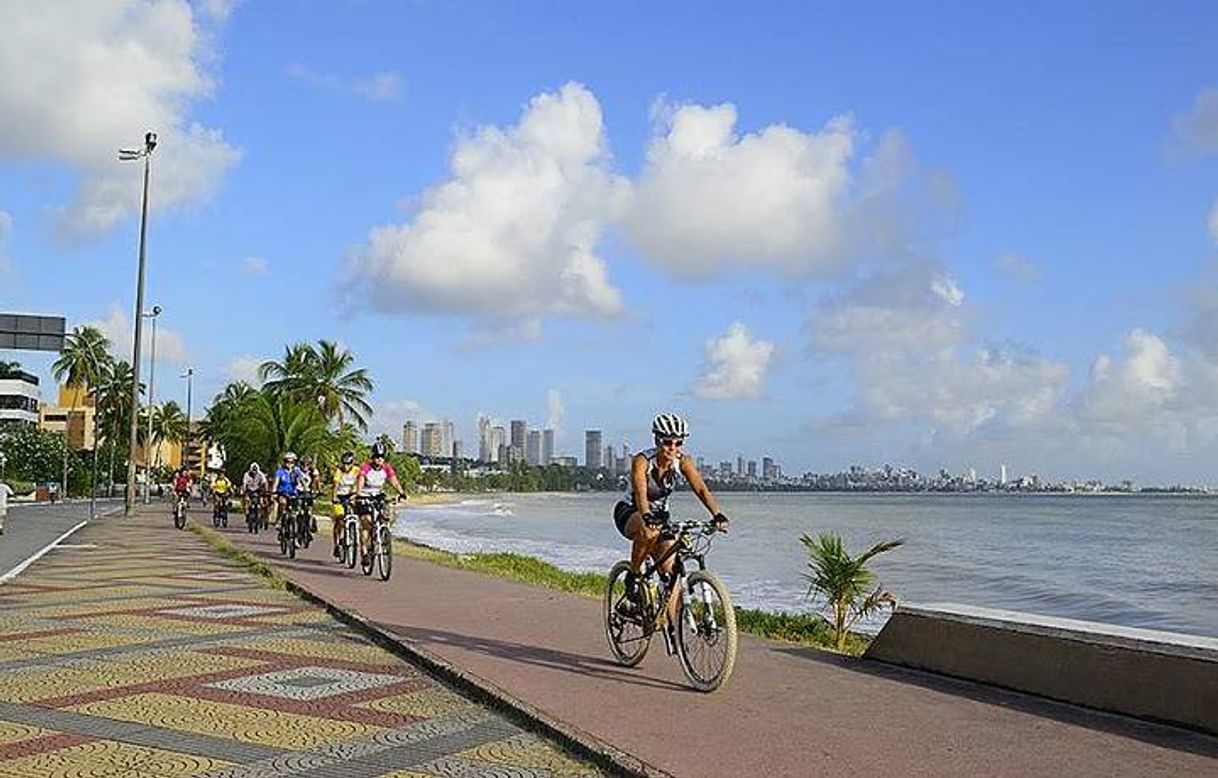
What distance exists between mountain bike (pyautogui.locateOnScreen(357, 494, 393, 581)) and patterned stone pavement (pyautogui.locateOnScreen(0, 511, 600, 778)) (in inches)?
125

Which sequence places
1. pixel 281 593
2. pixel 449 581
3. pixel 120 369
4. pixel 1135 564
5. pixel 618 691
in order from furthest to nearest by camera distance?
pixel 120 369, pixel 1135 564, pixel 449 581, pixel 281 593, pixel 618 691

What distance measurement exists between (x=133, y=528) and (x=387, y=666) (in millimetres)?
25773

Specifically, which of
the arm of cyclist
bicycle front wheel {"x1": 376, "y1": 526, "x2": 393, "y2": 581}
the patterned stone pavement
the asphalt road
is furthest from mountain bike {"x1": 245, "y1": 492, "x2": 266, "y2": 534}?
the arm of cyclist

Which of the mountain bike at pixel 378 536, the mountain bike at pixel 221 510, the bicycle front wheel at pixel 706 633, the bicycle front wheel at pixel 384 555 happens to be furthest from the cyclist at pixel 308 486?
the bicycle front wheel at pixel 706 633

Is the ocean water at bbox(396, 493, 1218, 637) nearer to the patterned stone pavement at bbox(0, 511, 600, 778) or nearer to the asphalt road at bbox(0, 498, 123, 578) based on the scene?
the patterned stone pavement at bbox(0, 511, 600, 778)

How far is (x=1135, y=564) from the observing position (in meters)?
41.1

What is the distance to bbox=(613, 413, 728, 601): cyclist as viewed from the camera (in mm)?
8672

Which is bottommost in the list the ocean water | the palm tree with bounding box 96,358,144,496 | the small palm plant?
the ocean water

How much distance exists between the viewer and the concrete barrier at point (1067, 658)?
270 inches

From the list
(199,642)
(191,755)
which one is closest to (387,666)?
(199,642)

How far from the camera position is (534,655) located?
9.85m

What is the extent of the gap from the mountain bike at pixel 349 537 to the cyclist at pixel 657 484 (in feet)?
32.6

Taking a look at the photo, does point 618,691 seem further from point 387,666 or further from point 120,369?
point 120,369

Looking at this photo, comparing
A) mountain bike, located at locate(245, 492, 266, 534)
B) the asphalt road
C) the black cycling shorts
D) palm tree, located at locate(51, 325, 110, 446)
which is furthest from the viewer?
palm tree, located at locate(51, 325, 110, 446)
